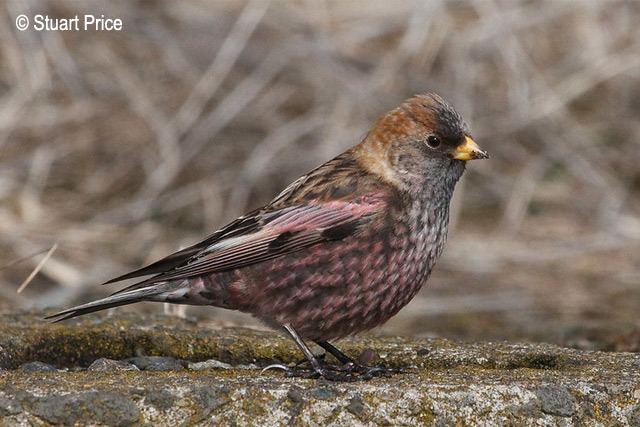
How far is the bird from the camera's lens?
158 inches

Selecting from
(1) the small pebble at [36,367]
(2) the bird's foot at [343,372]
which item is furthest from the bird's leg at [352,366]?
(1) the small pebble at [36,367]

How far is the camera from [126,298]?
395 cm

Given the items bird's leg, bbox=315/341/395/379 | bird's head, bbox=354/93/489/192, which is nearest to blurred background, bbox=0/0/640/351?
bird's head, bbox=354/93/489/192

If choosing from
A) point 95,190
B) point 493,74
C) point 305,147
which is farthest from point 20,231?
point 493,74

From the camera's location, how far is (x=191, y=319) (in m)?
4.86

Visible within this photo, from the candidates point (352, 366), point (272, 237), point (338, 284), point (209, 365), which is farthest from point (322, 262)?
point (209, 365)

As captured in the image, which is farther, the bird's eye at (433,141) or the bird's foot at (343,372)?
the bird's eye at (433,141)

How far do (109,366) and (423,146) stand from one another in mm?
1432

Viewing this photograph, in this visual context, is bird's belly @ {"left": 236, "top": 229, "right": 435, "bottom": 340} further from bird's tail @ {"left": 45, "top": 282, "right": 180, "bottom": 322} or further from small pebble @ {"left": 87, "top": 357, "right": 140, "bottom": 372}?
small pebble @ {"left": 87, "top": 357, "right": 140, "bottom": 372}

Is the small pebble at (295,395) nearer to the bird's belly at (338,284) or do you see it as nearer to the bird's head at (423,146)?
the bird's belly at (338,284)

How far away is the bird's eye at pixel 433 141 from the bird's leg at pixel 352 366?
0.82 m

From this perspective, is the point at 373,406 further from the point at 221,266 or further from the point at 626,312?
the point at 626,312

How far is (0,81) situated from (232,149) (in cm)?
181

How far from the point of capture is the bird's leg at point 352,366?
148 inches
